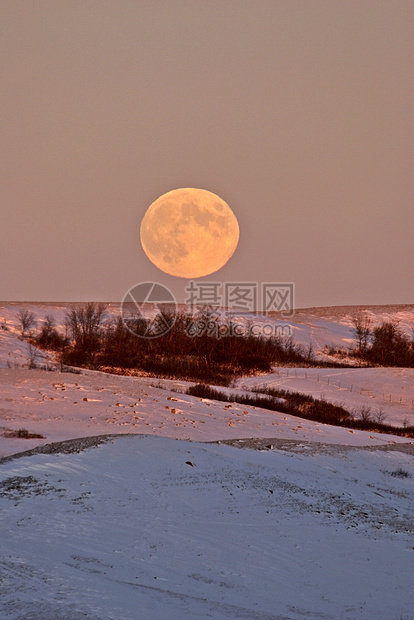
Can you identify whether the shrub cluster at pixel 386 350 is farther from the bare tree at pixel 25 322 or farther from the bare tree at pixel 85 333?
the bare tree at pixel 25 322

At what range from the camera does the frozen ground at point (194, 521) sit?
17.3 ft

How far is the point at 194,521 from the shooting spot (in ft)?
24.6

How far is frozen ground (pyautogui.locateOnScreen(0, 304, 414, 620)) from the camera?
5262 millimetres

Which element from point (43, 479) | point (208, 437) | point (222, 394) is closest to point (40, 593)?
point (43, 479)

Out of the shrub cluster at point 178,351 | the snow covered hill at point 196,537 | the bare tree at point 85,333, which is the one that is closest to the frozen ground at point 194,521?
the snow covered hill at point 196,537

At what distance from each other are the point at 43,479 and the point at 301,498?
12.3 ft

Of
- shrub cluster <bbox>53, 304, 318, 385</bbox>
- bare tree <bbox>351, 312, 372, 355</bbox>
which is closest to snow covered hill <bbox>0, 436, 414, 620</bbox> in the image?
shrub cluster <bbox>53, 304, 318, 385</bbox>

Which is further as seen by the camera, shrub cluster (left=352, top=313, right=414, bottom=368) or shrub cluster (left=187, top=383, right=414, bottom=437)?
shrub cluster (left=352, top=313, right=414, bottom=368)

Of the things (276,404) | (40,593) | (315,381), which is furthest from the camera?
(315,381)

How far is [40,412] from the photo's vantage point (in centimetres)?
1386

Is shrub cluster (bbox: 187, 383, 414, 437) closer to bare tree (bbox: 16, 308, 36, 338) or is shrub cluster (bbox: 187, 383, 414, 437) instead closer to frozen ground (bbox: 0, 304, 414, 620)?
frozen ground (bbox: 0, 304, 414, 620)

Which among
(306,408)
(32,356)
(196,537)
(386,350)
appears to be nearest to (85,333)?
(32,356)

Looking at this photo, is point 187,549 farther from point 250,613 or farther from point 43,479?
point 43,479

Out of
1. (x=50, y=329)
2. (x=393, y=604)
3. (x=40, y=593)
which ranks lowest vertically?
(x=393, y=604)
